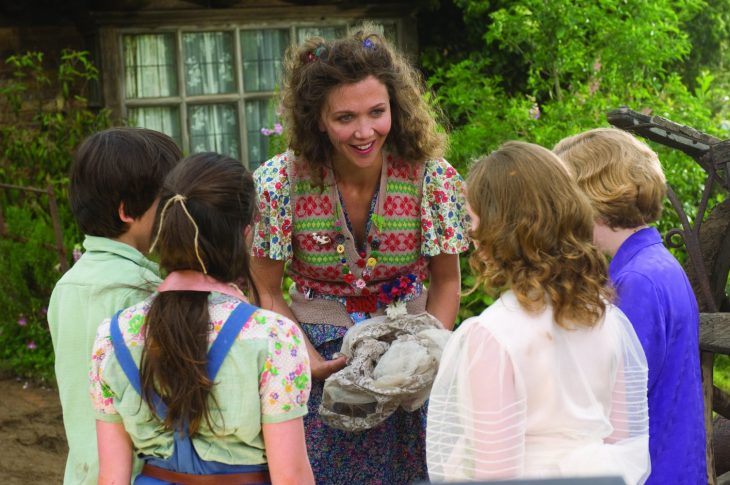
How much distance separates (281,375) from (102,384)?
1.26ft

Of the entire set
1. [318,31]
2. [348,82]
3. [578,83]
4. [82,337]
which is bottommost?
[82,337]

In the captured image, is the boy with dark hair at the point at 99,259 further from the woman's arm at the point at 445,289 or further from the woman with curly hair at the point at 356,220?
the woman's arm at the point at 445,289

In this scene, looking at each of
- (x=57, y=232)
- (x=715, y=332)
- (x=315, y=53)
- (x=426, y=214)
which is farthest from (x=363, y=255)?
(x=57, y=232)

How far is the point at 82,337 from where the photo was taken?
8.00 ft

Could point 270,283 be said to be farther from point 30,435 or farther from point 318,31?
point 318,31

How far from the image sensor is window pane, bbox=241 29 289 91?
7.62 m

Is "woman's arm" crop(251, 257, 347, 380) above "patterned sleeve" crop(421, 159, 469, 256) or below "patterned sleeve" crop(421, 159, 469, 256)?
below

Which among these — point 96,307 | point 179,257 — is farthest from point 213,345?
point 96,307

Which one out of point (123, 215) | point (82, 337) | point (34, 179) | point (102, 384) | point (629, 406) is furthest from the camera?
point (34, 179)

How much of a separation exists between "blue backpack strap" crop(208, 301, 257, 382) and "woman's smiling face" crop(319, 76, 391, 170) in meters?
0.93

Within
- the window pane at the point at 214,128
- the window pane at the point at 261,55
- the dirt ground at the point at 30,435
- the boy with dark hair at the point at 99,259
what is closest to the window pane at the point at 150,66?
the window pane at the point at 214,128

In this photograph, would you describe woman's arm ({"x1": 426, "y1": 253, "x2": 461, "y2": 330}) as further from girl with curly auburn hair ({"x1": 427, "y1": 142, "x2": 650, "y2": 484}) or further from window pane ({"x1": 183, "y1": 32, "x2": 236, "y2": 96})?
window pane ({"x1": 183, "y1": 32, "x2": 236, "y2": 96})

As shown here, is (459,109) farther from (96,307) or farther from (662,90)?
(96,307)

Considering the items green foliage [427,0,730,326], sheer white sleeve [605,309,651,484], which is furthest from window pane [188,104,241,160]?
sheer white sleeve [605,309,651,484]
